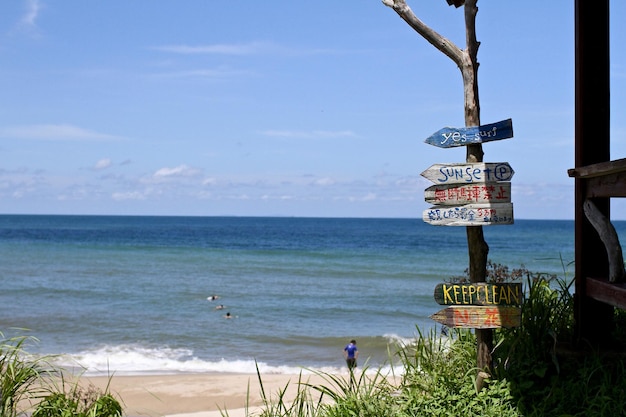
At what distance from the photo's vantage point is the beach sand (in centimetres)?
1057

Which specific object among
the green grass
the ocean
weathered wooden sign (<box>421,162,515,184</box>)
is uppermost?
weathered wooden sign (<box>421,162,515,184</box>)

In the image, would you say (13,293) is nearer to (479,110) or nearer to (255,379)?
(255,379)

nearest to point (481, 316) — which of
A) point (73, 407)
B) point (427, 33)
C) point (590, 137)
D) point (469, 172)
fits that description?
point (469, 172)

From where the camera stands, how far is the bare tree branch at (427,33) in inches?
228

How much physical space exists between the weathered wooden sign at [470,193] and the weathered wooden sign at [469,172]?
0.04 meters

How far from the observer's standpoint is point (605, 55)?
5844 millimetres

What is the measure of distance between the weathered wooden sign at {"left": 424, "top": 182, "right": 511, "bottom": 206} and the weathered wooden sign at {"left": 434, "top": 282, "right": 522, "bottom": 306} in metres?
0.62

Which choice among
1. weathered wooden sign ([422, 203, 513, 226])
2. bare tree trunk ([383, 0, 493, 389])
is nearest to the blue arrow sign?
bare tree trunk ([383, 0, 493, 389])

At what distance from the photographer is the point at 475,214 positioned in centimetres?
552

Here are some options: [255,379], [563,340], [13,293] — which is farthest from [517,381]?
[13,293]

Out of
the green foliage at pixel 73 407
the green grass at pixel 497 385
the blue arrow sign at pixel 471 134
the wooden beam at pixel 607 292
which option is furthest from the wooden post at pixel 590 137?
the green foliage at pixel 73 407

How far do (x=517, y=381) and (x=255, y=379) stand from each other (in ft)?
25.7

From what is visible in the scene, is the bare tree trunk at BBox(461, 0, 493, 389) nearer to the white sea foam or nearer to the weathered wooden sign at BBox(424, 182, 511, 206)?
the weathered wooden sign at BBox(424, 182, 511, 206)

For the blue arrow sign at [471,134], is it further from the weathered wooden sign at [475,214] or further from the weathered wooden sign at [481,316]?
the weathered wooden sign at [481,316]
